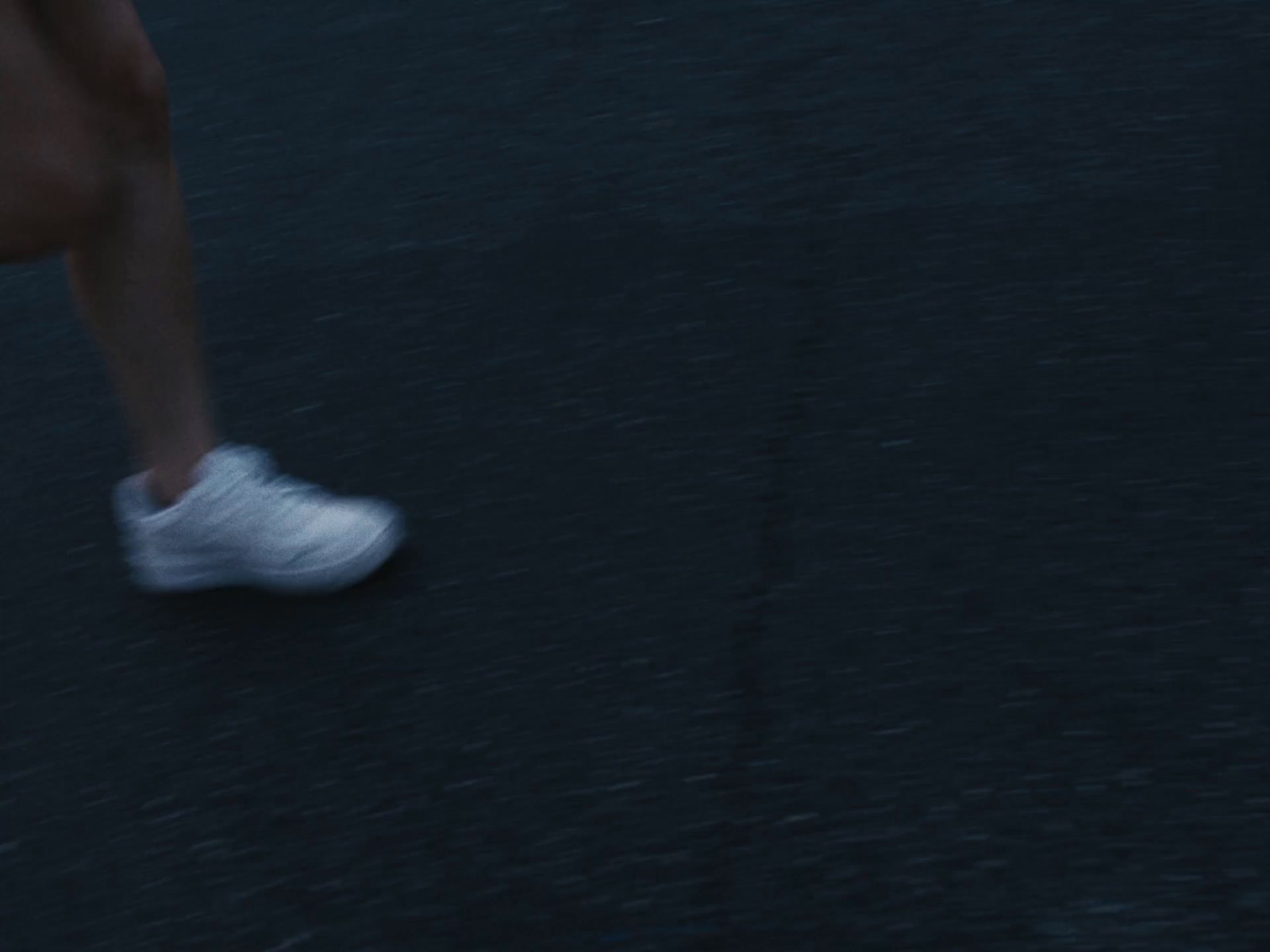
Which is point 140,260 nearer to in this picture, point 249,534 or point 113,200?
point 113,200

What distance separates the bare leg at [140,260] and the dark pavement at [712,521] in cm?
27

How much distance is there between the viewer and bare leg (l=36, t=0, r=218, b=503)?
8.64ft

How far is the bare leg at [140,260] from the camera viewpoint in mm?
2633

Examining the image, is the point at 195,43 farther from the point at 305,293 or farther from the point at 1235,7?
the point at 1235,7

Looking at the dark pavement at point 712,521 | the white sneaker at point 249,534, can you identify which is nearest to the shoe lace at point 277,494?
the white sneaker at point 249,534

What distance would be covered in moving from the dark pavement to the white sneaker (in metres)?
0.05

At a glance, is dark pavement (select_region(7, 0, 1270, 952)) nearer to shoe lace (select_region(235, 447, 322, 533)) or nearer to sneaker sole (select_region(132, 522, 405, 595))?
sneaker sole (select_region(132, 522, 405, 595))

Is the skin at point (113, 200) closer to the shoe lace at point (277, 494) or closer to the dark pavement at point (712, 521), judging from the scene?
the shoe lace at point (277, 494)

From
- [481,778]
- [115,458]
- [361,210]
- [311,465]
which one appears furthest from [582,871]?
[361,210]

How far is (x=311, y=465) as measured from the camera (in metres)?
3.27

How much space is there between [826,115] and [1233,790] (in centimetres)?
214

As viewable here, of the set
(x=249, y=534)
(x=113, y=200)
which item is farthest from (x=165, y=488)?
(x=113, y=200)

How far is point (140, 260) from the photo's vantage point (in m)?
2.74

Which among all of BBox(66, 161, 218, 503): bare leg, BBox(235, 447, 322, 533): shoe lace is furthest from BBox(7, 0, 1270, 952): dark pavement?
BBox(66, 161, 218, 503): bare leg
